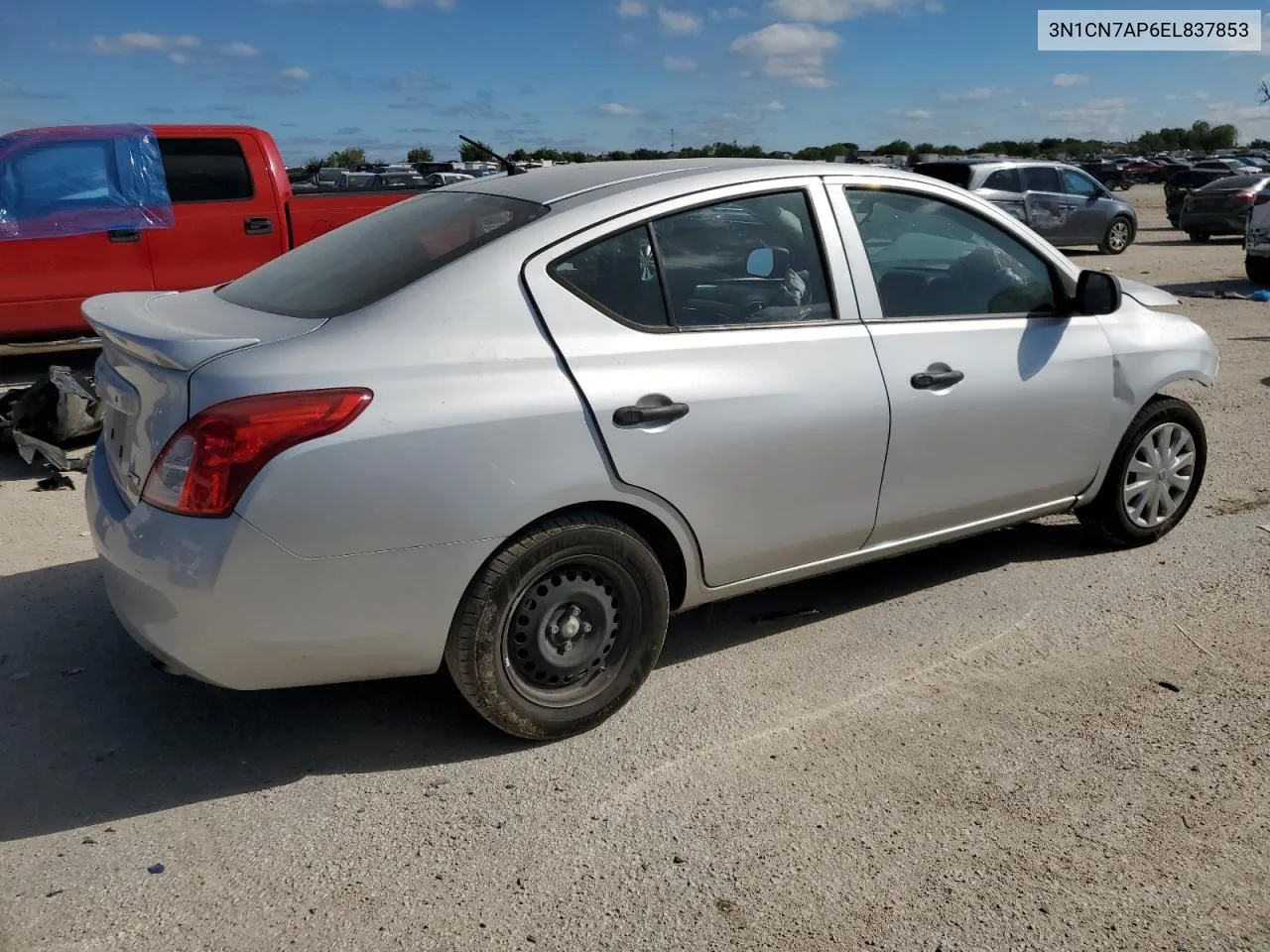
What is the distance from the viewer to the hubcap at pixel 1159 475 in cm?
480

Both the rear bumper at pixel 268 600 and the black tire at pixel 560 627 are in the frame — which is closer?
the rear bumper at pixel 268 600

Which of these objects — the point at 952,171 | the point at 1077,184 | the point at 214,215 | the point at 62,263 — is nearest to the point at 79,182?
the point at 62,263

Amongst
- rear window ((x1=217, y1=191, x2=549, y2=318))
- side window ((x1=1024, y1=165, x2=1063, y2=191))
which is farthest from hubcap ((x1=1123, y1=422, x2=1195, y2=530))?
side window ((x1=1024, y1=165, x2=1063, y2=191))

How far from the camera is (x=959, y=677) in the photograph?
3.82 meters

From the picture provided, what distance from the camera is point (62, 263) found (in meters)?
8.29

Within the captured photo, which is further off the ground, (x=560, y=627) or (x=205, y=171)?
(x=205, y=171)

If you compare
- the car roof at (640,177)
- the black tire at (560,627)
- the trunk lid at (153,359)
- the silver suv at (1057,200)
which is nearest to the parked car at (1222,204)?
the silver suv at (1057,200)

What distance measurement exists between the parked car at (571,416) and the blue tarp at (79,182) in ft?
17.3

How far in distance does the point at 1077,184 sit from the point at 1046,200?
1.04 metres

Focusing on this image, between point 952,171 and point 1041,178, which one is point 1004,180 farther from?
point 952,171

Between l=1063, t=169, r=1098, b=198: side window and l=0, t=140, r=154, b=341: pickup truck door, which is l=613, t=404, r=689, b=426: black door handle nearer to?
l=0, t=140, r=154, b=341: pickup truck door

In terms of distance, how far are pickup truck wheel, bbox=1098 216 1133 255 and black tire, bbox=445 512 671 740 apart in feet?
62.9

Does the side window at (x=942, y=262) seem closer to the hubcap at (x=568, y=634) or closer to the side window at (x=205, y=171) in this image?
the hubcap at (x=568, y=634)

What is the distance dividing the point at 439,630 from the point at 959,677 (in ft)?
6.14
